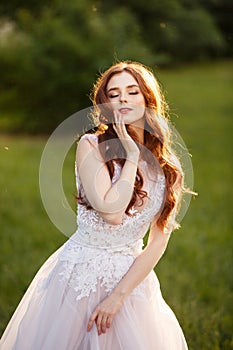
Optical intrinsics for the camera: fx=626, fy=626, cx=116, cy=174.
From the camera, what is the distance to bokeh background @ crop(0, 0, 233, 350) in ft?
14.6

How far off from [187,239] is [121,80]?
3.77m

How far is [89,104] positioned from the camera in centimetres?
971

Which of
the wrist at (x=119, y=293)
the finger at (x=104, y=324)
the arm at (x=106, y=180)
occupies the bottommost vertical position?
the finger at (x=104, y=324)

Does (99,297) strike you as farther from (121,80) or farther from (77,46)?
(77,46)

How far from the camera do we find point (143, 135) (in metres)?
2.32

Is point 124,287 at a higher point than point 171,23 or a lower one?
lower

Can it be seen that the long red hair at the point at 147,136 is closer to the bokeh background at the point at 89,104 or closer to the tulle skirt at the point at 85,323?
the tulle skirt at the point at 85,323

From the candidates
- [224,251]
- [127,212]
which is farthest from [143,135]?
[224,251]

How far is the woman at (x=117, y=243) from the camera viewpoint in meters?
2.15

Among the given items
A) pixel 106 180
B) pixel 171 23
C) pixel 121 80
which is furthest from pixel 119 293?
pixel 171 23

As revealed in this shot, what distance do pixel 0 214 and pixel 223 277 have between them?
2.52 m

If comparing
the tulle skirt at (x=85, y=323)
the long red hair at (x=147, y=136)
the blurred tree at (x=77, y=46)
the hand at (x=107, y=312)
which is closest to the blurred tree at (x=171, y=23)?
the blurred tree at (x=77, y=46)

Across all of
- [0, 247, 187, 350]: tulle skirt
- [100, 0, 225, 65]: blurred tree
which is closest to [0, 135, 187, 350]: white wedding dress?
[0, 247, 187, 350]: tulle skirt

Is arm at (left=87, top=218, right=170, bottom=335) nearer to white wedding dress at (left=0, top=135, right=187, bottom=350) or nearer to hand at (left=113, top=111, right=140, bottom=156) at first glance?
white wedding dress at (left=0, top=135, right=187, bottom=350)
